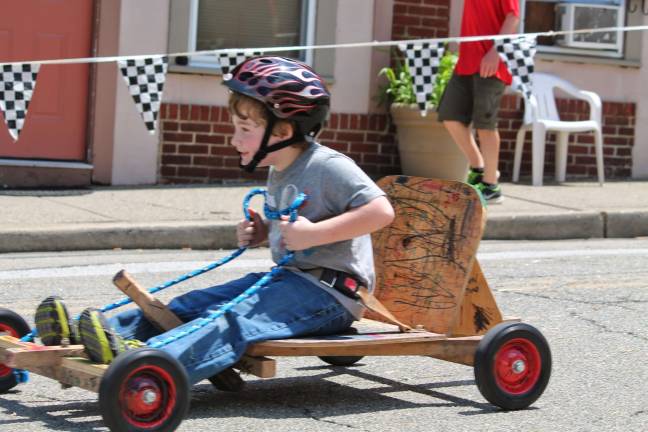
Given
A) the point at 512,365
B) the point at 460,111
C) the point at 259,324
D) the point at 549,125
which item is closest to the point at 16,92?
the point at 460,111

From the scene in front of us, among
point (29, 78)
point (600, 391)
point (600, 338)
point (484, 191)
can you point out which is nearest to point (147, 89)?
point (29, 78)

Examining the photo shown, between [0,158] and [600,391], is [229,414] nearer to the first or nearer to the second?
[600,391]

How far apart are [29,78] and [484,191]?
11.7 feet

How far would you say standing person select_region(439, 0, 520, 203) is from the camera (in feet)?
31.7

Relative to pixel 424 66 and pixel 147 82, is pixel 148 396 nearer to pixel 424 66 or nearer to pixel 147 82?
pixel 147 82

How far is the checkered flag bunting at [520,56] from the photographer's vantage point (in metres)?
9.72

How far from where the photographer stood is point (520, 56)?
978 centimetres

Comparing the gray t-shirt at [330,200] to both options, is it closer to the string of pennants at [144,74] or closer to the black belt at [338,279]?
the black belt at [338,279]

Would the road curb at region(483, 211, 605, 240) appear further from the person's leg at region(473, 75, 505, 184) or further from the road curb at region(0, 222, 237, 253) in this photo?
the road curb at region(0, 222, 237, 253)

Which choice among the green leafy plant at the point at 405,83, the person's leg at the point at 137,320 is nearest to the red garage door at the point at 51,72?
the green leafy plant at the point at 405,83

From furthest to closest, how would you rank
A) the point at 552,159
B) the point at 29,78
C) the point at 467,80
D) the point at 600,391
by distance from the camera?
the point at 552,159, the point at 467,80, the point at 29,78, the point at 600,391

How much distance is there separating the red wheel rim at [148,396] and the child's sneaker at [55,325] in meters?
0.43

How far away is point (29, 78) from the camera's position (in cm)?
815

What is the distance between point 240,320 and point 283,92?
0.79 m
